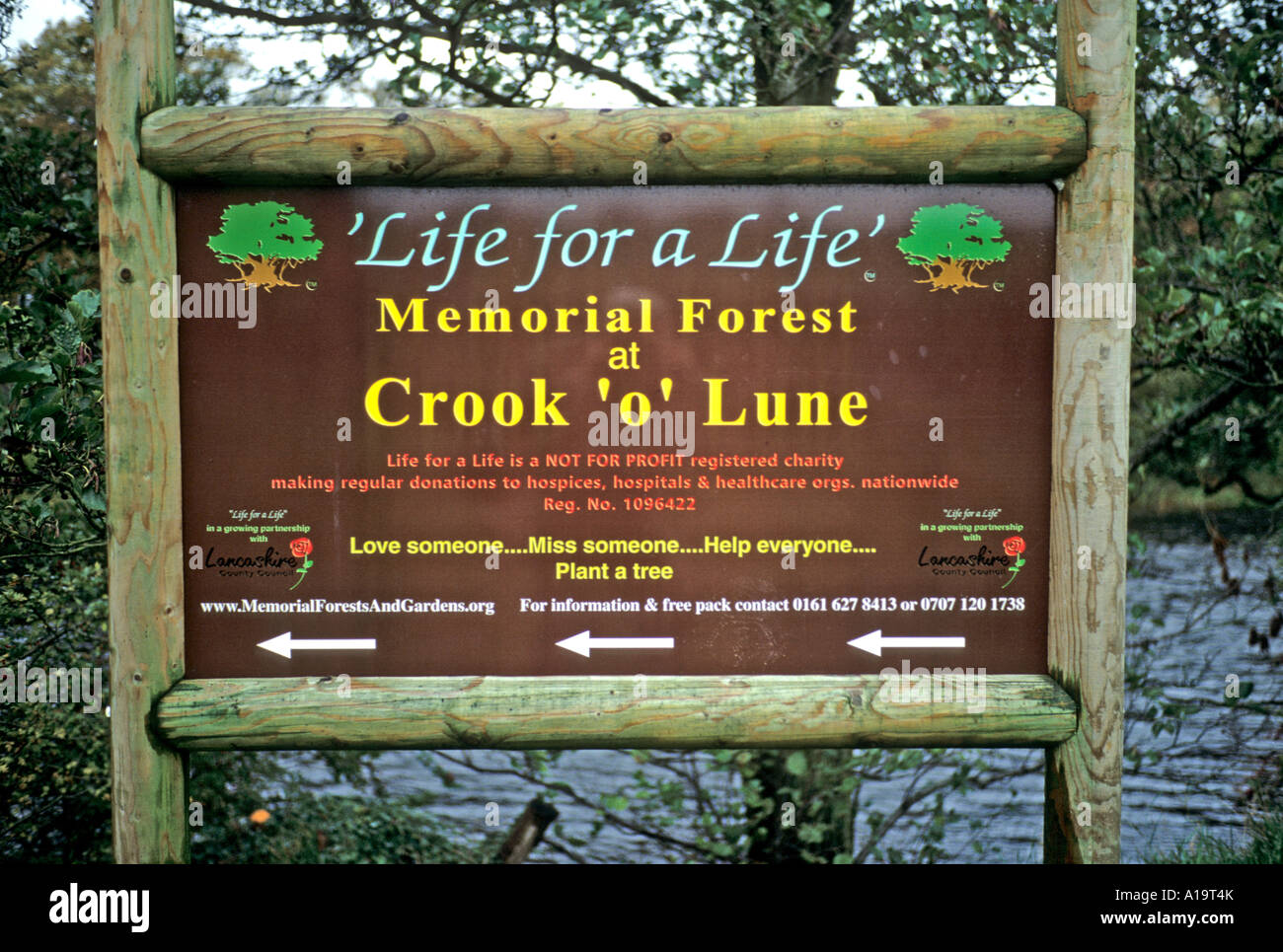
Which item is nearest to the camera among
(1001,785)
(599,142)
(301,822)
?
(599,142)

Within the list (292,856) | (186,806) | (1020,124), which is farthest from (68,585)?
(1020,124)

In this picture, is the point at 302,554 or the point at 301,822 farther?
the point at 301,822

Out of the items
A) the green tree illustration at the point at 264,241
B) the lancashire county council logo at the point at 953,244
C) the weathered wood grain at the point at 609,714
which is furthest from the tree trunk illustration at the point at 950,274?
the green tree illustration at the point at 264,241

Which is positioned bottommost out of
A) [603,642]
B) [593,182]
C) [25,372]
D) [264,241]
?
[603,642]

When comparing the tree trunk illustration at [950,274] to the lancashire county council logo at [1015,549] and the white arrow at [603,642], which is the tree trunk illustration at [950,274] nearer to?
the lancashire county council logo at [1015,549]

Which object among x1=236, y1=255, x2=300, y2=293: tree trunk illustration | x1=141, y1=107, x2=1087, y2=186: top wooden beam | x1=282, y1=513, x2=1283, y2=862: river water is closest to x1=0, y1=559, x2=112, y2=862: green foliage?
x1=282, y1=513, x2=1283, y2=862: river water

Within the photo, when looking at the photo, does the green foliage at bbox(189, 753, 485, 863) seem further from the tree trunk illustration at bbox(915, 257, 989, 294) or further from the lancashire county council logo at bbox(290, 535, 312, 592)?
the tree trunk illustration at bbox(915, 257, 989, 294)

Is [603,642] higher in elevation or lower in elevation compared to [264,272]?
lower

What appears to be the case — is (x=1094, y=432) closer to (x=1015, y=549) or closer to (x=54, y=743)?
(x=1015, y=549)

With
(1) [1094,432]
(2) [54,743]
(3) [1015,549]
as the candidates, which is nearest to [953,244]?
(1) [1094,432]

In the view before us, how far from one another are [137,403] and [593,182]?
1.28 m

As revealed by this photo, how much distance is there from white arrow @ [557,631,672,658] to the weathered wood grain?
0.09m

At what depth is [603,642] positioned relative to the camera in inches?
103

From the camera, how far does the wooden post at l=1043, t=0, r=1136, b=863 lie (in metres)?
2.54
